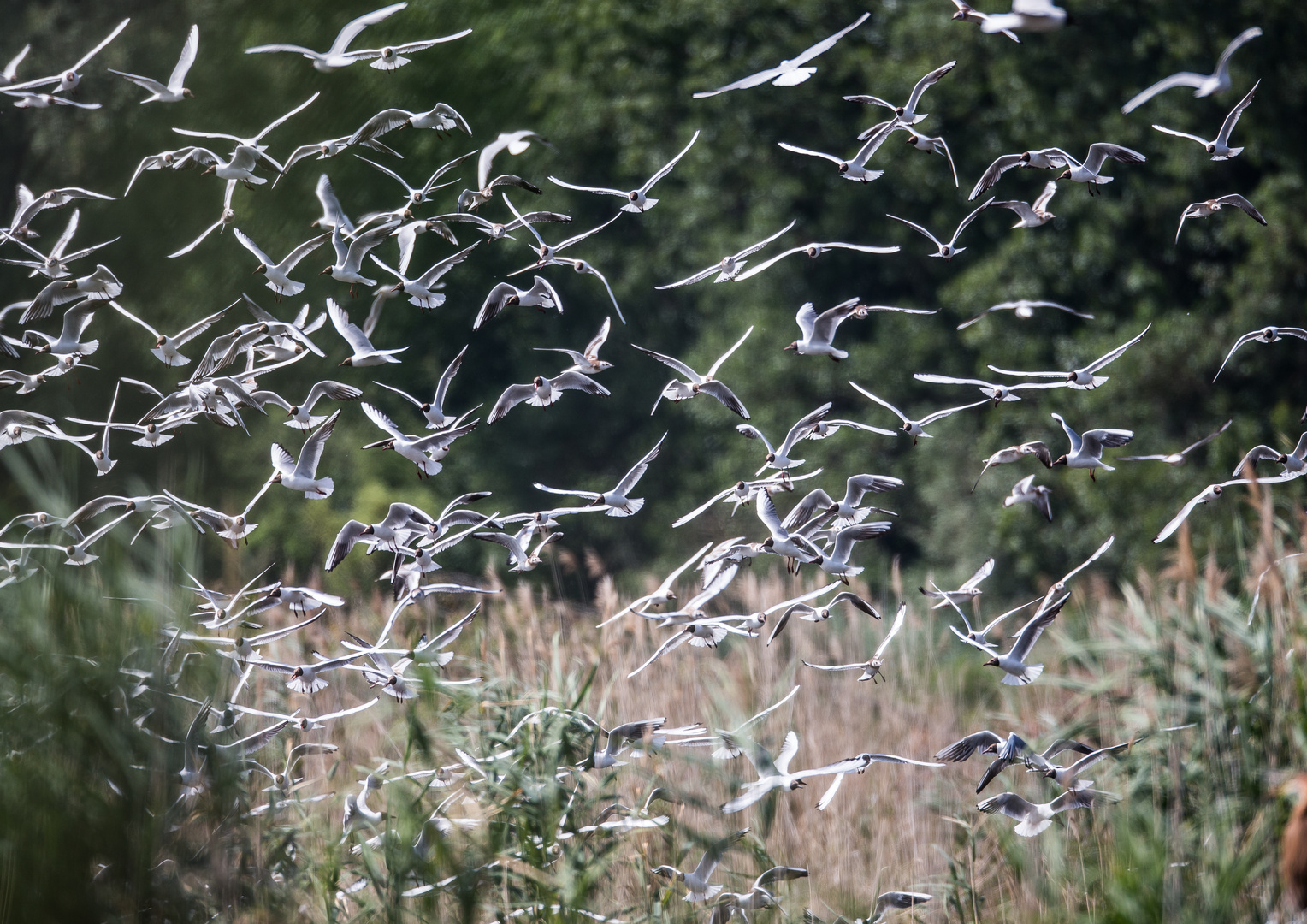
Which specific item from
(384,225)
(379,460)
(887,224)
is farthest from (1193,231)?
(384,225)

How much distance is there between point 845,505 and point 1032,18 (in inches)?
58.3

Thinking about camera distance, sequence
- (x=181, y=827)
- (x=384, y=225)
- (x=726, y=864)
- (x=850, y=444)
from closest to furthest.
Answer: (x=181, y=827), (x=384, y=225), (x=726, y=864), (x=850, y=444)

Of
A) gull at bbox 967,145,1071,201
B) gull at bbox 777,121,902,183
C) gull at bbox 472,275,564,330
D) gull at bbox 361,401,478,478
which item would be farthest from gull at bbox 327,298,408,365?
gull at bbox 967,145,1071,201

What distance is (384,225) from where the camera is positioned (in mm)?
3654

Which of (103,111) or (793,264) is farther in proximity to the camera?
(793,264)

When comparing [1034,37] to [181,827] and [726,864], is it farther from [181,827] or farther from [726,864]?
[181,827]

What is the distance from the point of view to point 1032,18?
2.85 meters

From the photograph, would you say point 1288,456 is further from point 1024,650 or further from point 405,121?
point 405,121

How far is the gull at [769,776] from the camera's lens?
346 centimetres

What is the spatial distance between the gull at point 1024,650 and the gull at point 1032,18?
1.50 m

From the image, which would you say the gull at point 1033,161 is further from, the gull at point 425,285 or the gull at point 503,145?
the gull at point 425,285

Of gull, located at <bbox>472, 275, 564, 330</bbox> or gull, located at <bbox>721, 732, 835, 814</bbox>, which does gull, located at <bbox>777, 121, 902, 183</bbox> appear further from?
gull, located at <bbox>721, 732, 835, 814</bbox>

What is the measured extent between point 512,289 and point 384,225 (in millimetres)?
429

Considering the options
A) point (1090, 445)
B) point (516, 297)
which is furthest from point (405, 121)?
point (1090, 445)
